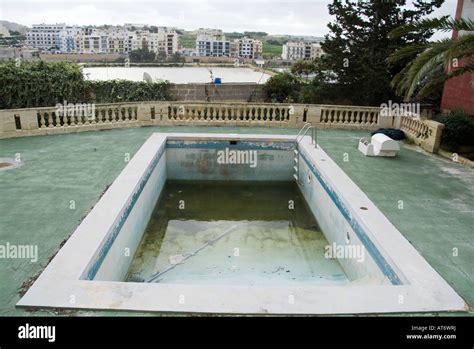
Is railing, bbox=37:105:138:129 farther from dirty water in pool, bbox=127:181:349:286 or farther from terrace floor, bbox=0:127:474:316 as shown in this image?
dirty water in pool, bbox=127:181:349:286

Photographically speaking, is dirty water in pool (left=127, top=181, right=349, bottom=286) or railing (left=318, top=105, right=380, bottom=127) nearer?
dirty water in pool (left=127, top=181, right=349, bottom=286)

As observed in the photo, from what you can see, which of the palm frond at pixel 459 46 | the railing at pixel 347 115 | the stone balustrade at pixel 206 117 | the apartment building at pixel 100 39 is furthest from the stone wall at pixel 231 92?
the apartment building at pixel 100 39

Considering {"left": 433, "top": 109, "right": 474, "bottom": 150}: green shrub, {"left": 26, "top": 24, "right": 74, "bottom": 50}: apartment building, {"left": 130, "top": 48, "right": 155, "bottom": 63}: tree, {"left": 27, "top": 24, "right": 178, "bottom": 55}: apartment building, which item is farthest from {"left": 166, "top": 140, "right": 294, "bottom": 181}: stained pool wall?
{"left": 26, "top": 24, "right": 74, "bottom": 50}: apartment building

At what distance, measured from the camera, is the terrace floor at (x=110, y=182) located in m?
4.43

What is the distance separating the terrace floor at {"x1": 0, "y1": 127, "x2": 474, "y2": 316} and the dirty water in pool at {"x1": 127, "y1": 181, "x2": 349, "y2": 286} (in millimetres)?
1154

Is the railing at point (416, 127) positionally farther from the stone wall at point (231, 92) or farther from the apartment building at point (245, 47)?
the apartment building at point (245, 47)

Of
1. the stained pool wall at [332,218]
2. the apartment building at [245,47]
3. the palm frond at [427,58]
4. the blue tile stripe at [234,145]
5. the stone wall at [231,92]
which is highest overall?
the apartment building at [245,47]

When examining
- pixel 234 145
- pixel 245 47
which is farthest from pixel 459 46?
pixel 245 47

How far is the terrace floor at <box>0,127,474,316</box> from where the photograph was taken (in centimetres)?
443

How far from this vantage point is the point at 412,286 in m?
3.90

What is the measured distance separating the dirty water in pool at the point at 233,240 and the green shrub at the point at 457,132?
12.4 ft

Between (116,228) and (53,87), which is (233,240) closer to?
(116,228)
